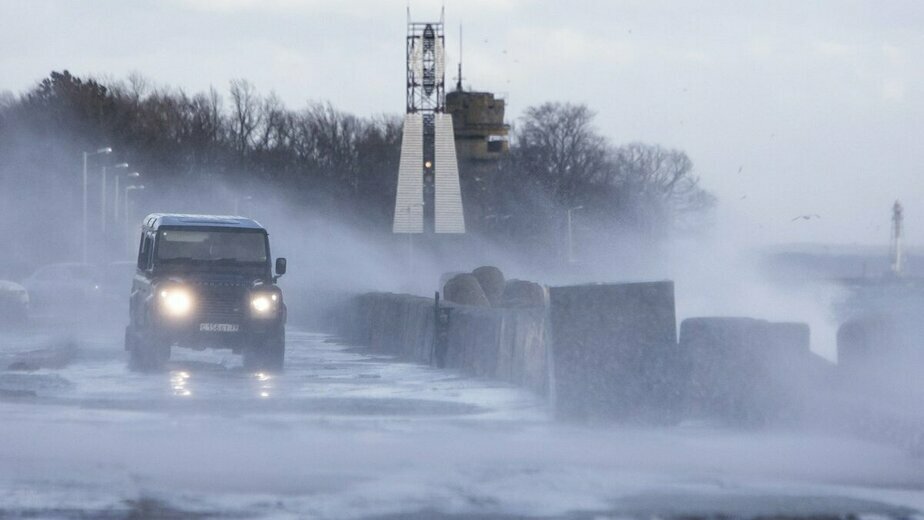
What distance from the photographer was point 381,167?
563 feet

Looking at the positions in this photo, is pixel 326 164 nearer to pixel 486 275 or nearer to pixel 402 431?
pixel 486 275

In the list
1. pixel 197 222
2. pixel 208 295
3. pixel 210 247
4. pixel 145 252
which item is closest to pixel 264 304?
pixel 208 295

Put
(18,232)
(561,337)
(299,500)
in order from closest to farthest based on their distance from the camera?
(299,500) < (561,337) < (18,232)

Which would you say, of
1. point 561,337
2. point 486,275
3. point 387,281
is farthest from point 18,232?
point 561,337

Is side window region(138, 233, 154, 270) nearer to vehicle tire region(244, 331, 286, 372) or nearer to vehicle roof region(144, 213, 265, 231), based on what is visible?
vehicle roof region(144, 213, 265, 231)

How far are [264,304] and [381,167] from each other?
145 meters

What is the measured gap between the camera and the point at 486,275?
58469mm

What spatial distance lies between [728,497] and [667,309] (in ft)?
19.6

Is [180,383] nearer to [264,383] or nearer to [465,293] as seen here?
[264,383]

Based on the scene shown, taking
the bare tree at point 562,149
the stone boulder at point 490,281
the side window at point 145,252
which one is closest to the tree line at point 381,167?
the bare tree at point 562,149

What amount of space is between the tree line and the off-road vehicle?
10353 cm

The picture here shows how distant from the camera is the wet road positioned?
11.8m

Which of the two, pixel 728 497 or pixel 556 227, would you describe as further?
pixel 556 227

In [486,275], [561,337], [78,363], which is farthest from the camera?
[486,275]
